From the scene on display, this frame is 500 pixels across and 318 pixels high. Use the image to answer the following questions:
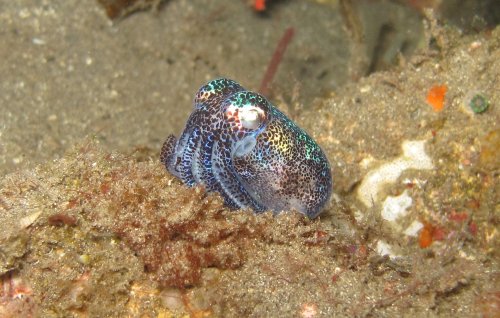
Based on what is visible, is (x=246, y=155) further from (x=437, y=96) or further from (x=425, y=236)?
(x=437, y=96)

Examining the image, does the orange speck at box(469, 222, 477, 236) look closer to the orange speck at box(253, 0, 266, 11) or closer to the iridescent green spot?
the iridescent green spot

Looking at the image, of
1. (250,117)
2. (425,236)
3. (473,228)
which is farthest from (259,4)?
(250,117)

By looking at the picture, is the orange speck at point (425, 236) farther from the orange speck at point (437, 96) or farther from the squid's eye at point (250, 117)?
the squid's eye at point (250, 117)

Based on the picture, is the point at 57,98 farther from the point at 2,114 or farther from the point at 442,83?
the point at 442,83

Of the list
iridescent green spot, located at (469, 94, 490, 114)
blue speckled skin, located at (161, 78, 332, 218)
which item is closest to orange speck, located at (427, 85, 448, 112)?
iridescent green spot, located at (469, 94, 490, 114)

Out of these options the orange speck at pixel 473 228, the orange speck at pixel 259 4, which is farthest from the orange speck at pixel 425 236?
the orange speck at pixel 259 4

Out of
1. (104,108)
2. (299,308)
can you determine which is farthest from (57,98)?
(299,308)
